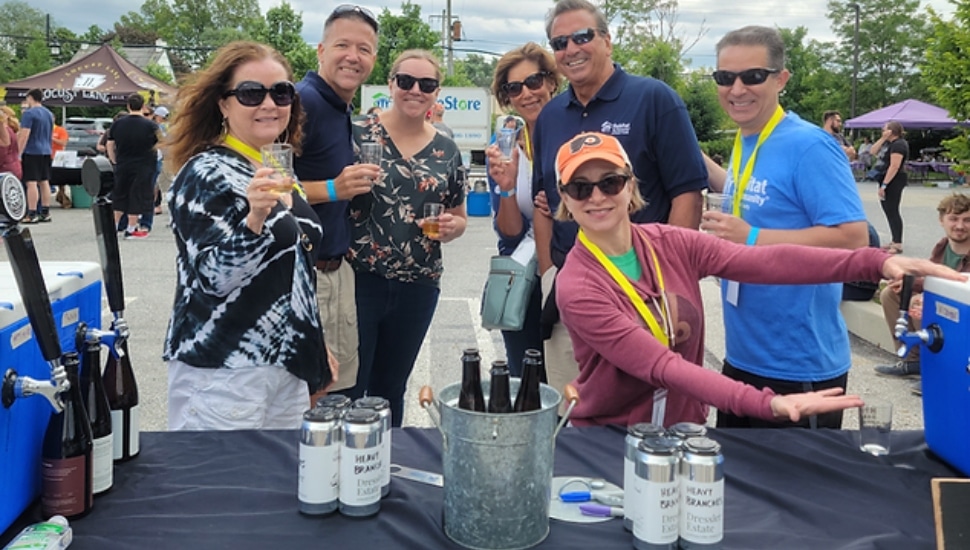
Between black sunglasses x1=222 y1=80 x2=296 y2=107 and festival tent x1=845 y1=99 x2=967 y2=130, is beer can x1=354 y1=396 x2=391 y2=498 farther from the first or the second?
festival tent x1=845 y1=99 x2=967 y2=130


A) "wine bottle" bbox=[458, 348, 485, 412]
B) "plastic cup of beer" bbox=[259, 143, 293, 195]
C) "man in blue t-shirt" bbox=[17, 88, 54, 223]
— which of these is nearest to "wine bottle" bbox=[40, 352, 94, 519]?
"plastic cup of beer" bbox=[259, 143, 293, 195]

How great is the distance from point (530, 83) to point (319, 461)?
2642 millimetres

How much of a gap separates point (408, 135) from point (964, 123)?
6.27 meters

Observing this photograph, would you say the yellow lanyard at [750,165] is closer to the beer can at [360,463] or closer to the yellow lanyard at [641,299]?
the yellow lanyard at [641,299]

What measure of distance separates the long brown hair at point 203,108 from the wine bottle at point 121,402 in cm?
76

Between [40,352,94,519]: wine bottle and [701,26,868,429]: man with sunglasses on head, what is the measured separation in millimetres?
1876

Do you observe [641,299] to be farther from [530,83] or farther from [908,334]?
[530,83]

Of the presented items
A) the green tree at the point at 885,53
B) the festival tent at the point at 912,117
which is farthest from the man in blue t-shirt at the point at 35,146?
the green tree at the point at 885,53

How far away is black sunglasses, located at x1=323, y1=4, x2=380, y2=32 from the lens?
340cm

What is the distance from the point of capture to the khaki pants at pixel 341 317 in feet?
10.6

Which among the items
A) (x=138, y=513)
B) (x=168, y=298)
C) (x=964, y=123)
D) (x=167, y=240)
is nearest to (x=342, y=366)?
(x=138, y=513)

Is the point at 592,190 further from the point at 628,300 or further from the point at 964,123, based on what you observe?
the point at 964,123

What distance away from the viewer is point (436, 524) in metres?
1.59

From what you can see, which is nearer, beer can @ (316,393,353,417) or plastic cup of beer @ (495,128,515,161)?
beer can @ (316,393,353,417)
